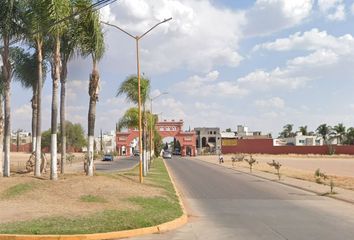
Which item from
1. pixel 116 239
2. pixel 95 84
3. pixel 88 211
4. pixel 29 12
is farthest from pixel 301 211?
pixel 29 12

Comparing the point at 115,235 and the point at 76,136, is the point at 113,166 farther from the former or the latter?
the point at 76,136

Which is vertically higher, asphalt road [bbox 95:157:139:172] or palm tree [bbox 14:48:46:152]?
palm tree [bbox 14:48:46:152]

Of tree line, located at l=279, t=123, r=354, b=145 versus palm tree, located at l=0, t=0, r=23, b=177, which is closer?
palm tree, located at l=0, t=0, r=23, b=177

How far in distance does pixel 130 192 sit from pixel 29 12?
905cm

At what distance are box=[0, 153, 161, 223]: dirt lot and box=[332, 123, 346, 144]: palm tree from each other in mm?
159966

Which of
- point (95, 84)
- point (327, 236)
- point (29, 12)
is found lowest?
point (327, 236)

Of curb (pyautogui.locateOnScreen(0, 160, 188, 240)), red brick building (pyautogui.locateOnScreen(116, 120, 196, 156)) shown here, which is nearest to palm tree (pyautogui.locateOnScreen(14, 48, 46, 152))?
curb (pyautogui.locateOnScreen(0, 160, 188, 240))

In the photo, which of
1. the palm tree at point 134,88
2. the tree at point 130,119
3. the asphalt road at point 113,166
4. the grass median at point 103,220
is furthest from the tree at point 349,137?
the grass median at point 103,220

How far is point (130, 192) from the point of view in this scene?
67.4 ft

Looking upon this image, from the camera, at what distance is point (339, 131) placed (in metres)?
176

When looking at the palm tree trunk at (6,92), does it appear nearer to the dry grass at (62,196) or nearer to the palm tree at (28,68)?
the dry grass at (62,196)

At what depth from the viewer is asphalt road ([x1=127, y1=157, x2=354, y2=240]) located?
41.0 ft

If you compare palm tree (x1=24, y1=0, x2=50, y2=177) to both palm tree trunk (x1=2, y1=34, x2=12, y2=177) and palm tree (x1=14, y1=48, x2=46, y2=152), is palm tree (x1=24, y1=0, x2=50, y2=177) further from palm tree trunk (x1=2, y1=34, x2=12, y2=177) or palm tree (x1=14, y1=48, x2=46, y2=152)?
palm tree (x1=14, y1=48, x2=46, y2=152)

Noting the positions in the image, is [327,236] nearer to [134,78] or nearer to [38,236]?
[38,236]
